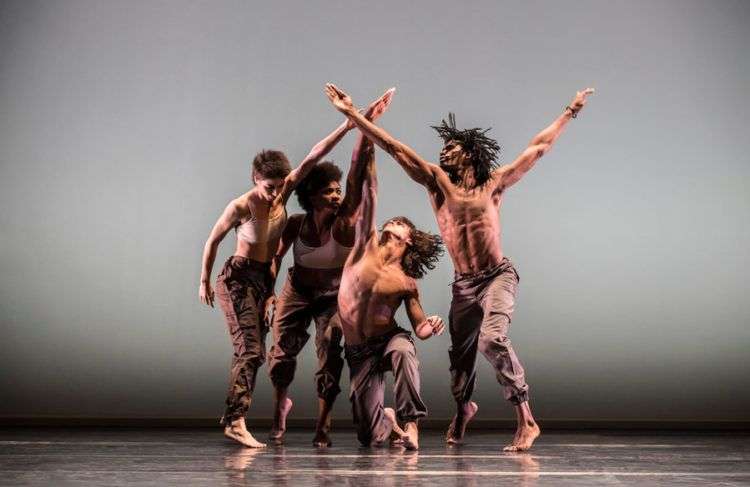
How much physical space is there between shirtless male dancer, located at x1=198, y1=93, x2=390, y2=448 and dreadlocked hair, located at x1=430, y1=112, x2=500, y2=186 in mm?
559

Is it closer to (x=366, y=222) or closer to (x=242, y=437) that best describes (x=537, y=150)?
(x=366, y=222)

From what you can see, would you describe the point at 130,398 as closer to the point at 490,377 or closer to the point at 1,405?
the point at 1,405

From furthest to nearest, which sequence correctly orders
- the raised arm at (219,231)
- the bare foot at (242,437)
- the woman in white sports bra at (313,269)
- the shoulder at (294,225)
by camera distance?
the shoulder at (294,225)
the woman in white sports bra at (313,269)
the raised arm at (219,231)
the bare foot at (242,437)

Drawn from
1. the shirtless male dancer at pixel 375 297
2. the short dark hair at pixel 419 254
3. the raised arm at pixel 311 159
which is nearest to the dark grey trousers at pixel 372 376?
the shirtless male dancer at pixel 375 297

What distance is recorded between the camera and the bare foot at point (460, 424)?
5434mm

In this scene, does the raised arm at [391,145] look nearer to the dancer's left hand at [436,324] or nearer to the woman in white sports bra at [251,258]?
the woman in white sports bra at [251,258]

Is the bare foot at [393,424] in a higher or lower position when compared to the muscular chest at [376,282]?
lower

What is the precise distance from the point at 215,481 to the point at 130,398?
3471 mm

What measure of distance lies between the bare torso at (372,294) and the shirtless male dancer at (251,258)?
486mm

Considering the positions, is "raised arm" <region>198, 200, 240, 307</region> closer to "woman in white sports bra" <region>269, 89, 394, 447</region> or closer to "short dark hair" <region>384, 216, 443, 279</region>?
"woman in white sports bra" <region>269, 89, 394, 447</region>

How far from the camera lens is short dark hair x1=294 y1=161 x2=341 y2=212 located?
550cm

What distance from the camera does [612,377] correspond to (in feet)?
22.6

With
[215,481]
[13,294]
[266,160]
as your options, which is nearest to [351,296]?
[266,160]

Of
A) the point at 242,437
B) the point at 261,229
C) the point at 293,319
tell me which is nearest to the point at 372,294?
the point at 293,319
